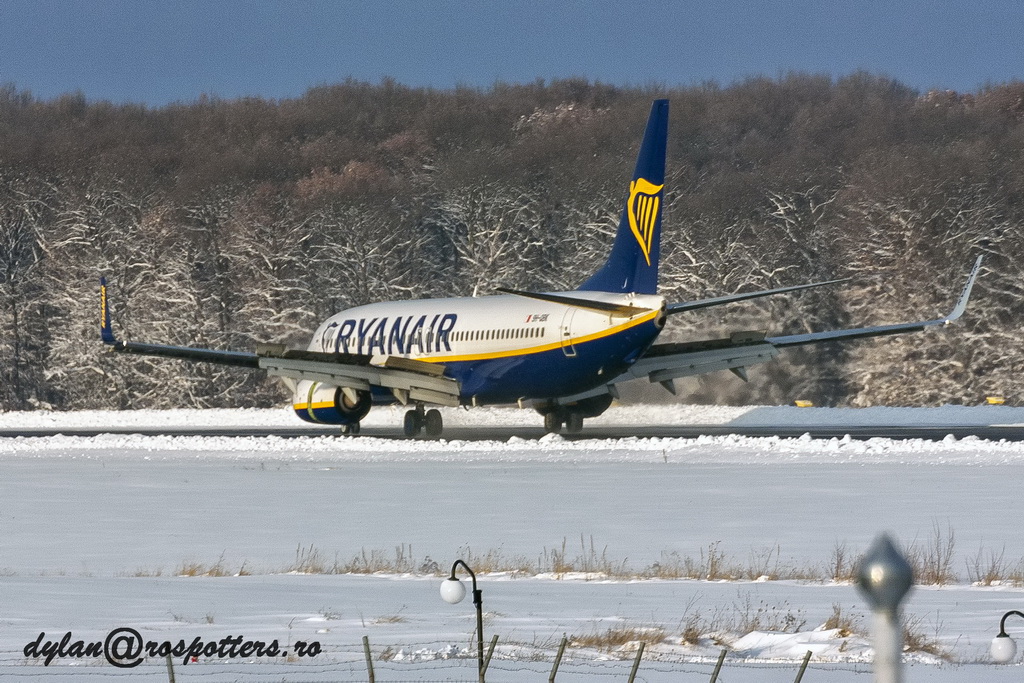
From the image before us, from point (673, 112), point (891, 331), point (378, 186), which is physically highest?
point (673, 112)

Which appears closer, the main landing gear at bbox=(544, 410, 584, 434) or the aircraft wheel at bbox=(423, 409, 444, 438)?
the aircraft wheel at bbox=(423, 409, 444, 438)

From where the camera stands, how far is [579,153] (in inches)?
3487

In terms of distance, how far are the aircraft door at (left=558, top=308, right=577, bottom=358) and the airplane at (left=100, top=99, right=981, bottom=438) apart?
35 mm

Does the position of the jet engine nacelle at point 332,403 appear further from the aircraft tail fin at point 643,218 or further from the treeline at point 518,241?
the treeline at point 518,241

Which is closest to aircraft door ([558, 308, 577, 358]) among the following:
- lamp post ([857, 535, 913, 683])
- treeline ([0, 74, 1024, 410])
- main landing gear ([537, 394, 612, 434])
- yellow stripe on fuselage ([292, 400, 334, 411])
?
main landing gear ([537, 394, 612, 434])

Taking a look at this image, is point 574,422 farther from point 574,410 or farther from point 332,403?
point 332,403

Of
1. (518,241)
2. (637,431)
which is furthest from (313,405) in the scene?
(518,241)

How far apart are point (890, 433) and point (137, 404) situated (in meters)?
41.9

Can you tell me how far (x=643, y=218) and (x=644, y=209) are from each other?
9.0 inches

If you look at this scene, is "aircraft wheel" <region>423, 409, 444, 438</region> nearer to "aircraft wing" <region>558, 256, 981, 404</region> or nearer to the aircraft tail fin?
"aircraft wing" <region>558, 256, 981, 404</region>

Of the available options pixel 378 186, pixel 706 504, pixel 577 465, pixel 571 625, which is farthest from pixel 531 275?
pixel 571 625

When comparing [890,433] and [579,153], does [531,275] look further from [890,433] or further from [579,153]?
[890,433]

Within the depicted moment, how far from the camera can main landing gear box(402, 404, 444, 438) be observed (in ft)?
127

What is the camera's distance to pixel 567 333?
3450 centimetres
